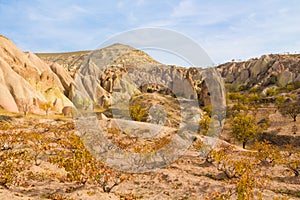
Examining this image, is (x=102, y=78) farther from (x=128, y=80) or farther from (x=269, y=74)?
(x=269, y=74)

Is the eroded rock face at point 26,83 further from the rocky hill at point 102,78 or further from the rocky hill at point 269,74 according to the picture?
the rocky hill at point 269,74

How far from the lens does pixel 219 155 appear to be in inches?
938

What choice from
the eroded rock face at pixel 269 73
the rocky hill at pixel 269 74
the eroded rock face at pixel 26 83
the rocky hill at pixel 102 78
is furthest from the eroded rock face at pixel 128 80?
the eroded rock face at pixel 269 73

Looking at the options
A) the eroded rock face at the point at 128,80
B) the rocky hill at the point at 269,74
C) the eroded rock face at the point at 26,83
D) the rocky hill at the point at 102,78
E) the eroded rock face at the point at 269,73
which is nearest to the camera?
the eroded rock face at the point at 26,83

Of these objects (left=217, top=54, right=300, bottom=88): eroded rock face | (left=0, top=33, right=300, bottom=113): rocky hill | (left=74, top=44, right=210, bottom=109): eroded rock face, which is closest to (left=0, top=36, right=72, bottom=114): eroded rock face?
(left=0, top=33, right=300, bottom=113): rocky hill

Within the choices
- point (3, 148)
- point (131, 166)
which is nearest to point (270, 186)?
point (131, 166)

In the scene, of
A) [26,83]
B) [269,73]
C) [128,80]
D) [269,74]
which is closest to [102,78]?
[128,80]

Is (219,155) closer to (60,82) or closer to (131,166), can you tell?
(131,166)

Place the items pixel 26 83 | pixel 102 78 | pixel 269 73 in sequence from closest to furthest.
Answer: pixel 26 83
pixel 102 78
pixel 269 73

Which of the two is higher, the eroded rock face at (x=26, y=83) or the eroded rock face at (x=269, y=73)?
the eroded rock face at (x=269, y=73)

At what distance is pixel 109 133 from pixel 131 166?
10202mm

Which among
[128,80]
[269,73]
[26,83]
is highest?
[269,73]

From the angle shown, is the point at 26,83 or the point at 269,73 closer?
the point at 26,83

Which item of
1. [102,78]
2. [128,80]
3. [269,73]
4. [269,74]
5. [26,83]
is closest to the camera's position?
[26,83]
